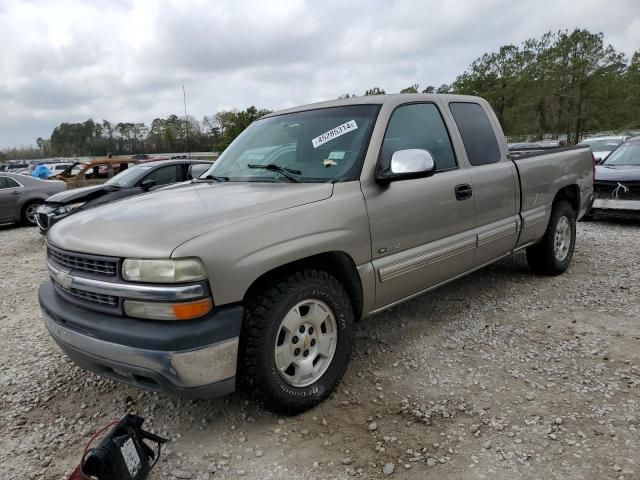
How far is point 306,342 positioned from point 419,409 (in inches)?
30.6

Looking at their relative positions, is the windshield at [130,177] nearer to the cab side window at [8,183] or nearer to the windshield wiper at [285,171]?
the cab side window at [8,183]

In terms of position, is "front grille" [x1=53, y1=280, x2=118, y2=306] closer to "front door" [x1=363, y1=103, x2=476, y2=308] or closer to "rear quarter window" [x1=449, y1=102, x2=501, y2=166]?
"front door" [x1=363, y1=103, x2=476, y2=308]

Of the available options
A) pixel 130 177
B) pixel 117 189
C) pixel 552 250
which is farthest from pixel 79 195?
pixel 552 250

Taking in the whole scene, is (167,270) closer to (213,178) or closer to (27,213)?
(213,178)

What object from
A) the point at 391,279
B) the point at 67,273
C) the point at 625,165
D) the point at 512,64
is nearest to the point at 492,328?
the point at 391,279

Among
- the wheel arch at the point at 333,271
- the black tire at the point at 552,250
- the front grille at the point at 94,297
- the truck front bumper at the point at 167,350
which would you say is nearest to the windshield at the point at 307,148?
the wheel arch at the point at 333,271

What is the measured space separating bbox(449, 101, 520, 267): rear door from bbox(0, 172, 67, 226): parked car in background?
10541mm

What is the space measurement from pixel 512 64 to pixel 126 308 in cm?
4567

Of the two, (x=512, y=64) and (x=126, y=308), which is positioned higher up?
(x=512, y=64)

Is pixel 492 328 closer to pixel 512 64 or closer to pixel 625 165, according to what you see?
pixel 625 165

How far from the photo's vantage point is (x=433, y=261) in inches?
134

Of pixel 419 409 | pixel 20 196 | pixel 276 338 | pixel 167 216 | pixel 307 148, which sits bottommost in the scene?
pixel 419 409

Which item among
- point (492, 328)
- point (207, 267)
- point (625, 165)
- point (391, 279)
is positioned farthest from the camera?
point (625, 165)

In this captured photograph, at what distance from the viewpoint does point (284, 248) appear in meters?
2.49
